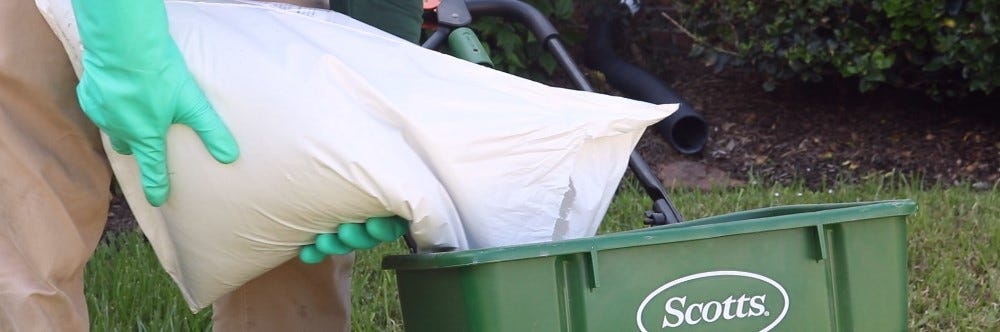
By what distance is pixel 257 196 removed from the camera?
170cm

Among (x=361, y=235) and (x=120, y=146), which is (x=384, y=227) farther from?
(x=120, y=146)

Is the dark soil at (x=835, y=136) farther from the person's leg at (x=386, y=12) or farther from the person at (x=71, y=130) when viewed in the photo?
the person at (x=71, y=130)

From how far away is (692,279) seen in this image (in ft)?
5.76

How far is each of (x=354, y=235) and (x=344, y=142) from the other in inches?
7.0

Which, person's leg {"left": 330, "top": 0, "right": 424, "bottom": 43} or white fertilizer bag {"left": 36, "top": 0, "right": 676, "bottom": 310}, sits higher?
person's leg {"left": 330, "top": 0, "right": 424, "bottom": 43}

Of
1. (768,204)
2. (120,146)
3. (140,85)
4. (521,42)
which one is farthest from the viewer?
(521,42)

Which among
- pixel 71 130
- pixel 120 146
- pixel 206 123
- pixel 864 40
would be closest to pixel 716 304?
pixel 206 123

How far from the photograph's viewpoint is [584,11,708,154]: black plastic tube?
486 centimetres

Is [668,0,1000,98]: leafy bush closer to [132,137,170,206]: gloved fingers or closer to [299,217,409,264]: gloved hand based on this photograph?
[299,217,409,264]: gloved hand

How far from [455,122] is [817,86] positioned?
3.82 m

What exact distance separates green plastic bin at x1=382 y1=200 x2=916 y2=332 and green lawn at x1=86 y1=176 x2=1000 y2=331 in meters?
1.32

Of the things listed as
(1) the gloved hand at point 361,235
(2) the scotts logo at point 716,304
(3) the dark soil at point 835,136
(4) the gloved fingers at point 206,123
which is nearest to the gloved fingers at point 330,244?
(1) the gloved hand at point 361,235

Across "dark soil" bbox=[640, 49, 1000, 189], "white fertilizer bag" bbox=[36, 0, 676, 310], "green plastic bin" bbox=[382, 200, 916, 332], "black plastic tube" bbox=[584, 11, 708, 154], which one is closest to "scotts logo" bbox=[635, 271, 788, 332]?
"green plastic bin" bbox=[382, 200, 916, 332]

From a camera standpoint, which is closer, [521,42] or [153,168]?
[153,168]
